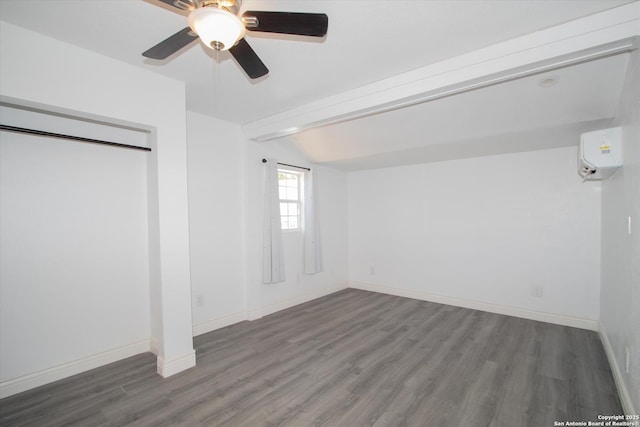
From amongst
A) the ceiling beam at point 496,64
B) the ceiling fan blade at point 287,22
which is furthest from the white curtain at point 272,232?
the ceiling fan blade at point 287,22

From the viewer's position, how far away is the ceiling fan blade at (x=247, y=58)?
1.60 meters

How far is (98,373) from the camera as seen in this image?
2527mm

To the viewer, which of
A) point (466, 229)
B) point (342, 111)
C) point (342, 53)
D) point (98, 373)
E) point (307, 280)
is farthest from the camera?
point (307, 280)

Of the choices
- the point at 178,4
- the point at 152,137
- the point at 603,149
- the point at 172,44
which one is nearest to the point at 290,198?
the point at 152,137

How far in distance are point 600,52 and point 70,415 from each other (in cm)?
426

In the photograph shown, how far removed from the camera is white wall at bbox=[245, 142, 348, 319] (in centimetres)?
385

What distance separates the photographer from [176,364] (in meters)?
2.54

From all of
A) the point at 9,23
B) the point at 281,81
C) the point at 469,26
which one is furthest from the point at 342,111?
the point at 9,23

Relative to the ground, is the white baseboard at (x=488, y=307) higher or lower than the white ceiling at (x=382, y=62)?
lower

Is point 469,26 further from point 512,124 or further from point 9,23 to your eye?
point 9,23

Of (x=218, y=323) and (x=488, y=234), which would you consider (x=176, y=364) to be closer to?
(x=218, y=323)

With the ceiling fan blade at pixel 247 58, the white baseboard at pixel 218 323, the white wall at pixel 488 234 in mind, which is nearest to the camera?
the ceiling fan blade at pixel 247 58

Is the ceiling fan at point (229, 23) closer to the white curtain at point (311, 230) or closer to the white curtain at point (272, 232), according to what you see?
the white curtain at point (272, 232)

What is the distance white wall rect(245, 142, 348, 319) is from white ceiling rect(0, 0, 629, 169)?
741 millimetres
